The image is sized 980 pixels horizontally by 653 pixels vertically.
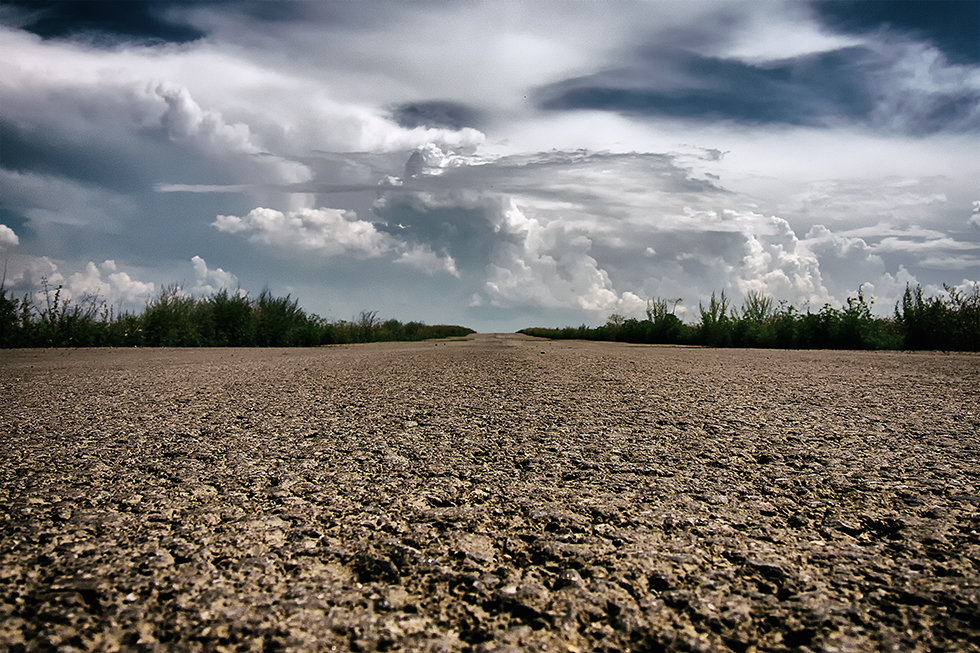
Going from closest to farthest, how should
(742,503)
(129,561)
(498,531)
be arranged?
(129,561) → (498,531) → (742,503)

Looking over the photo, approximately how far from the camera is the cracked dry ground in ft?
3.00

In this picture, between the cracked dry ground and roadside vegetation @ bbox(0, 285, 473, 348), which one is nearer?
the cracked dry ground

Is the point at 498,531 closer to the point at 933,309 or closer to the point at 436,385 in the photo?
the point at 436,385

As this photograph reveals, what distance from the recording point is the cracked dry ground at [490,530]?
3.00ft

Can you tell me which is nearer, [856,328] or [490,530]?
[490,530]

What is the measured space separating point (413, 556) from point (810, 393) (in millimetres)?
2989

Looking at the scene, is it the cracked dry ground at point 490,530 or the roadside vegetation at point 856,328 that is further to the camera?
the roadside vegetation at point 856,328

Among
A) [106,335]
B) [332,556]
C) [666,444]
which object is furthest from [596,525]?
[106,335]

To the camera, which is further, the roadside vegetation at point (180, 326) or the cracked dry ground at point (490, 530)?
the roadside vegetation at point (180, 326)

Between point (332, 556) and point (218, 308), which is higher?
point (218, 308)

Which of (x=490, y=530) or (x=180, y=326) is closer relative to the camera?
(x=490, y=530)

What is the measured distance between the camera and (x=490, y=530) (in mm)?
1272

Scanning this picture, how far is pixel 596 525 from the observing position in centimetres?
130

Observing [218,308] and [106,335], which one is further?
[218,308]
